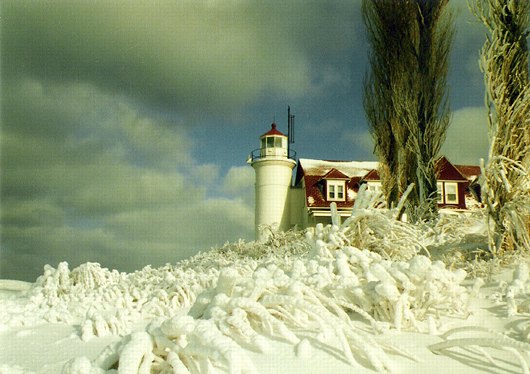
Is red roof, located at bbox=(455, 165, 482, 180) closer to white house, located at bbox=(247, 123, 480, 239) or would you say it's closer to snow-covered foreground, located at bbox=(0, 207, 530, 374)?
white house, located at bbox=(247, 123, 480, 239)

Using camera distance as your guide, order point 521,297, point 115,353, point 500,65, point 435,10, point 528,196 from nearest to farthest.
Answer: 1. point 115,353
2. point 521,297
3. point 528,196
4. point 500,65
5. point 435,10

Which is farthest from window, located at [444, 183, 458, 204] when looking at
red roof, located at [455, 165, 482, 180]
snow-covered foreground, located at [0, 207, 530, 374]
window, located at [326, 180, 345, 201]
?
snow-covered foreground, located at [0, 207, 530, 374]

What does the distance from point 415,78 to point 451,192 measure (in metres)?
11.6

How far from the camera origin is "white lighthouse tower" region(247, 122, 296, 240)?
76.3 ft

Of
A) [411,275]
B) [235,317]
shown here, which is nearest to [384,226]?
[411,275]

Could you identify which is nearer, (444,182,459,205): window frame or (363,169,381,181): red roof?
(363,169,381,181): red roof

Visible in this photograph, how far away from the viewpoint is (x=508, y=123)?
19.3ft

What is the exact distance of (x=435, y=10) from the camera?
1451 centimetres

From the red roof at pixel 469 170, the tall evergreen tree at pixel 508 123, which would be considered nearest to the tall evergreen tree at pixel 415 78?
the tall evergreen tree at pixel 508 123

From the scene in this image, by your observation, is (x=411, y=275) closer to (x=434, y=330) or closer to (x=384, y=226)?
(x=434, y=330)

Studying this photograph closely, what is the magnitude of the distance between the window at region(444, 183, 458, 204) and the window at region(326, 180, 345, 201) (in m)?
5.39

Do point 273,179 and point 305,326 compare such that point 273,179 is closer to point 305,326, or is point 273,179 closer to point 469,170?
point 469,170

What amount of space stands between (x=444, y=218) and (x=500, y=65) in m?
2.72

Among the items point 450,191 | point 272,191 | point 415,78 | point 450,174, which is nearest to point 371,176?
point 450,174
